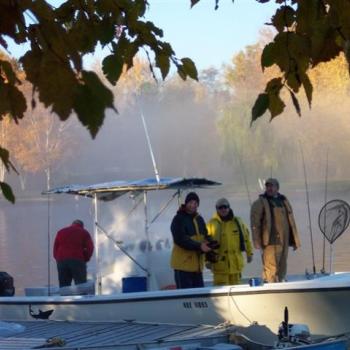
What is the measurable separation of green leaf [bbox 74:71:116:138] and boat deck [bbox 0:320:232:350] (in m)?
7.04

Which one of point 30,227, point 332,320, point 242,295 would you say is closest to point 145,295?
point 242,295

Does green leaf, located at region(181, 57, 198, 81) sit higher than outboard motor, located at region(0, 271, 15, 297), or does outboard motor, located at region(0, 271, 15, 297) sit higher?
green leaf, located at region(181, 57, 198, 81)

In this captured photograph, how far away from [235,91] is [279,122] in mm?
10111

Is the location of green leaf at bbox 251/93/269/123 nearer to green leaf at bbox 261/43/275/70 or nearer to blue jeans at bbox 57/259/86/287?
green leaf at bbox 261/43/275/70

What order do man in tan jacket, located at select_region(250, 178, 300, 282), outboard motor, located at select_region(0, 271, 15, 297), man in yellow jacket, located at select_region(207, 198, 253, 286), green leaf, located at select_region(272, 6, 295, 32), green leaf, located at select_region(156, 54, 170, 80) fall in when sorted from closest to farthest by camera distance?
green leaf, located at select_region(272, 6, 295, 32), green leaf, located at select_region(156, 54, 170, 80), man in yellow jacket, located at select_region(207, 198, 253, 286), man in tan jacket, located at select_region(250, 178, 300, 282), outboard motor, located at select_region(0, 271, 15, 297)

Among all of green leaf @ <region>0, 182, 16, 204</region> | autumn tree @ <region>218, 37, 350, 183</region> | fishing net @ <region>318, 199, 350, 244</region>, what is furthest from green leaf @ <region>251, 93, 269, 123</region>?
autumn tree @ <region>218, 37, 350, 183</region>

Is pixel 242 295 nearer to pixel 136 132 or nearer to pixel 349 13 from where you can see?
pixel 349 13

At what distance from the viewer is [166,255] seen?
532 inches

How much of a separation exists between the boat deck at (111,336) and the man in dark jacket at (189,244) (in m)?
0.68

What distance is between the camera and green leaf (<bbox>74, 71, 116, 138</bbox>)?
12.2 ft

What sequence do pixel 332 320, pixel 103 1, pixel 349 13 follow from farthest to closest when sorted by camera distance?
pixel 332 320
pixel 103 1
pixel 349 13

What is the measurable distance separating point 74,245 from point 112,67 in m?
10.2

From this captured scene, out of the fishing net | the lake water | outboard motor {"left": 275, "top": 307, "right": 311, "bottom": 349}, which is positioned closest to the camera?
outboard motor {"left": 275, "top": 307, "right": 311, "bottom": 349}

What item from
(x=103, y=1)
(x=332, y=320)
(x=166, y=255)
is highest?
(x=103, y=1)
